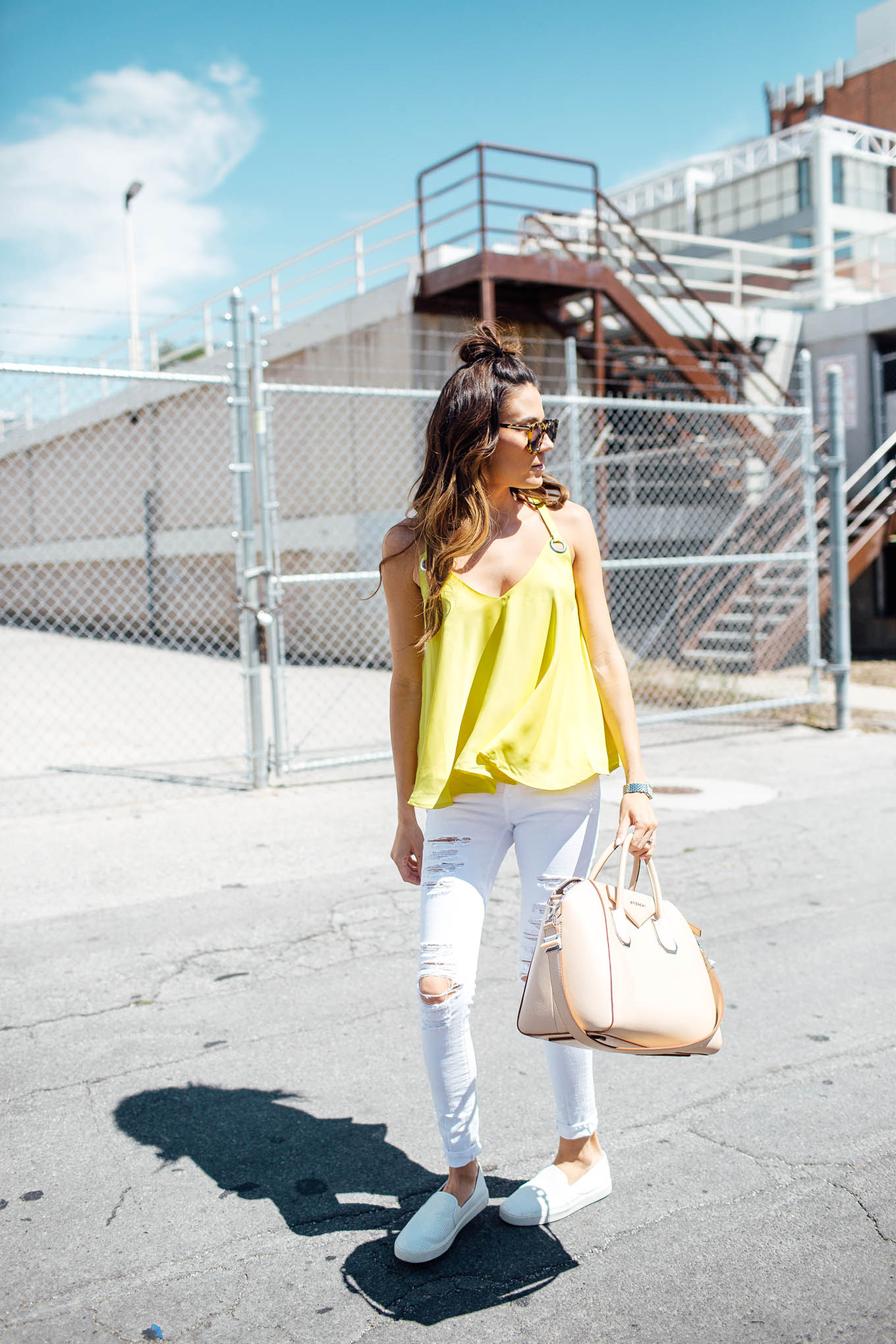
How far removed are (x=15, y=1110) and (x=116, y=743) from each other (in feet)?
22.8

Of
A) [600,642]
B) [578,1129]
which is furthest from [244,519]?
[578,1129]

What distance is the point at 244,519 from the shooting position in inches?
271

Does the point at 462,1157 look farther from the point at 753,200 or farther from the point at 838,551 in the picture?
the point at 753,200

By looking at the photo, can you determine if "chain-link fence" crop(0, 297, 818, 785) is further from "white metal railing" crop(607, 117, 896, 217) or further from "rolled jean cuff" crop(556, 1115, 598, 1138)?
"white metal railing" crop(607, 117, 896, 217)

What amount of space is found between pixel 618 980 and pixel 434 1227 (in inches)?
29.1

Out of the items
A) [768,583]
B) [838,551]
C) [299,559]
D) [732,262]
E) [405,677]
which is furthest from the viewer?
[732,262]

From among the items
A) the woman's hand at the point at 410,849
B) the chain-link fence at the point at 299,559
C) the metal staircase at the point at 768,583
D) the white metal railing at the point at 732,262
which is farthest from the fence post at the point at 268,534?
the metal staircase at the point at 768,583

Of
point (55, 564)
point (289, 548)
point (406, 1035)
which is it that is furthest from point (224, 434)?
point (406, 1035)

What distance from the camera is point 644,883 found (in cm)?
527

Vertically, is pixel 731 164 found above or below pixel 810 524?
above

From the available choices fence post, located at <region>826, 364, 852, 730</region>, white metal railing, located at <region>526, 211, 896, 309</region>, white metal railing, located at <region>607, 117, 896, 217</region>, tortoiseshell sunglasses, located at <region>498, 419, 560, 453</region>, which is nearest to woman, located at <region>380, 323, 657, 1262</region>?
tortoiseshell sunglasses, located at <region>498, 419, 560, 453</region>

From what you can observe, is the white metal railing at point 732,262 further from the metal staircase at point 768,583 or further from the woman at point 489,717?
the woman at point 489,717

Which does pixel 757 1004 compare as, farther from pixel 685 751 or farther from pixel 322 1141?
pixel 685 751

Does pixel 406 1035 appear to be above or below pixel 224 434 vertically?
below
